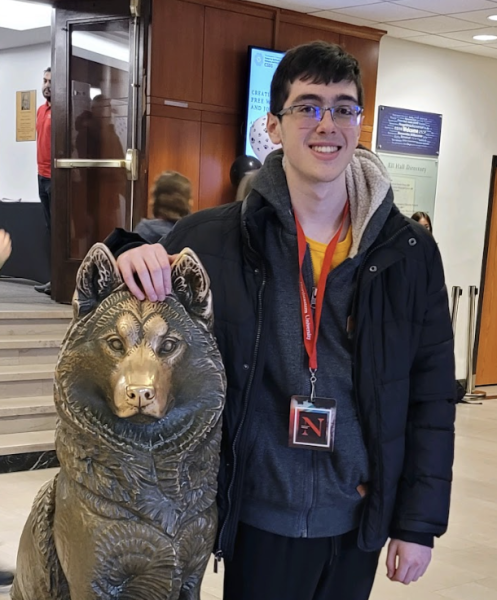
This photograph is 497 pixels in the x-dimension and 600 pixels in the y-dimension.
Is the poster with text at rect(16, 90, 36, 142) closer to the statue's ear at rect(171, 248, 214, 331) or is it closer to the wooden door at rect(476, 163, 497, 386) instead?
the wooden door at rect(476, 163, 497, 386)

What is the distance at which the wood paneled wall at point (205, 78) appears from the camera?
19.2ft

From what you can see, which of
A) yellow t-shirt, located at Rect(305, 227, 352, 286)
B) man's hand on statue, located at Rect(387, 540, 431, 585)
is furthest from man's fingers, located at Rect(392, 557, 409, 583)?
yellow t-shirt, located at Rect(305, 227, 352, 286)

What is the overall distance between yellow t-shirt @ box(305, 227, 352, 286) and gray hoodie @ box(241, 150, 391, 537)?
2 centimetres

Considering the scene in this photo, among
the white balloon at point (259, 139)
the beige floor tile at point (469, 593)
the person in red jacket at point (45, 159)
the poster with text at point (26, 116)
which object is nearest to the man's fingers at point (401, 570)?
the beige floor tile at point (469, 593)

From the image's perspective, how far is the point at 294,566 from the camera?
165cm

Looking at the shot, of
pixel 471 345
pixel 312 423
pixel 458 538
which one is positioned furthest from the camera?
pixel 471 345

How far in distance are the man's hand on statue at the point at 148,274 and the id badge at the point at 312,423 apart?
1.22 feet

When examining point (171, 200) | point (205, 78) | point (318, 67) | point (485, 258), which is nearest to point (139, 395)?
point (318, 67)

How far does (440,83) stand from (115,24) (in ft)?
10.2

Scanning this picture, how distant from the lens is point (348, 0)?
5871 mm

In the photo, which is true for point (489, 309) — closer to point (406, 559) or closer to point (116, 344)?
point (406, 559)

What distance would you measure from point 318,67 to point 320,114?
3.4 inches

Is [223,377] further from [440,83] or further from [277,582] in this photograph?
[440,83]

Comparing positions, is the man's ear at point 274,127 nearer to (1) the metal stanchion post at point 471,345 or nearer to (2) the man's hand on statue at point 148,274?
(2) the man's hand on statue at point 148,274
